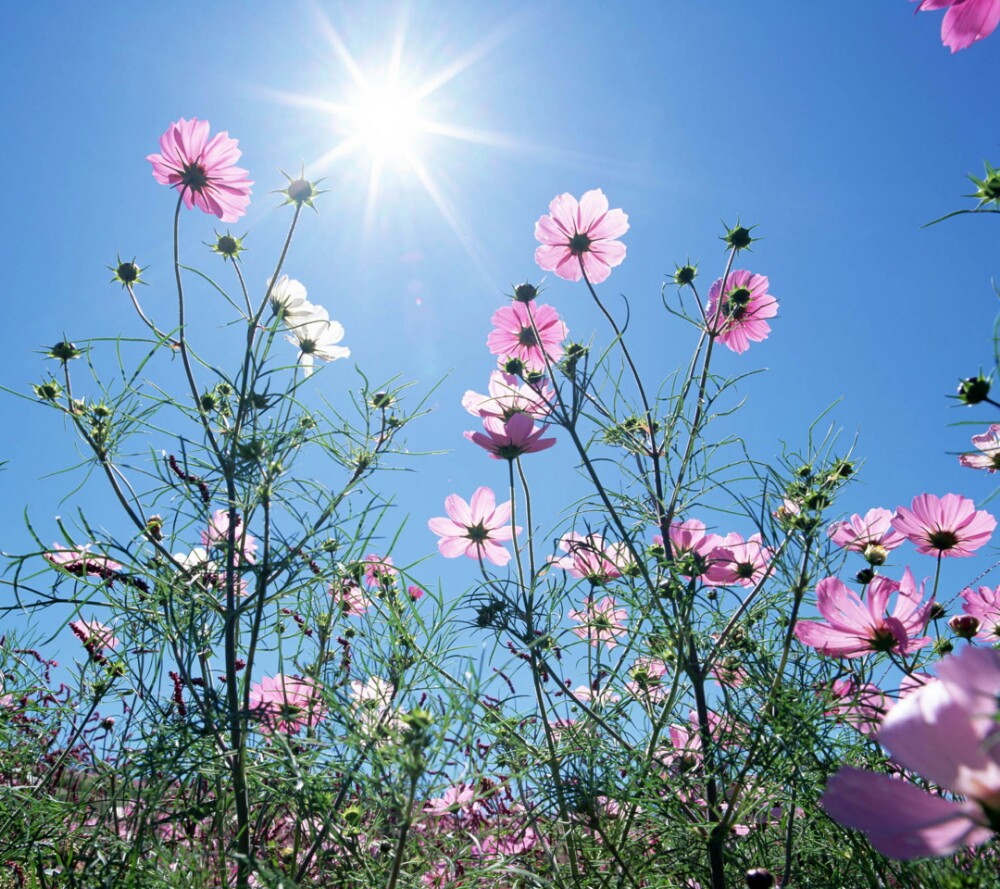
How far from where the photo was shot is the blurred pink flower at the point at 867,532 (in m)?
1.20

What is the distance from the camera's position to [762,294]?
1528mm

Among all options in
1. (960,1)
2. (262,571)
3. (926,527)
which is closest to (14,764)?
(262,571)

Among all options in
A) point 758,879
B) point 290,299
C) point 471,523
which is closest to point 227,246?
point 290,299

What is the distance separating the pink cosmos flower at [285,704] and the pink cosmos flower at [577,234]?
44.0 inches

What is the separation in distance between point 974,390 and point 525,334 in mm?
1013

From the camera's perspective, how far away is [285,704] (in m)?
0.89

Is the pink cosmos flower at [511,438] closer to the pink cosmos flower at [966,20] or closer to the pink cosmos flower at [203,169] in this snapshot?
the pink cosmos flower at [203,169]

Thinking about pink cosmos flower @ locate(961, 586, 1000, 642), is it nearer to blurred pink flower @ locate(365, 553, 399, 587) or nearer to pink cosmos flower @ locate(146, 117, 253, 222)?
blurred pink flower @ locate(365, 553, 399, 587)

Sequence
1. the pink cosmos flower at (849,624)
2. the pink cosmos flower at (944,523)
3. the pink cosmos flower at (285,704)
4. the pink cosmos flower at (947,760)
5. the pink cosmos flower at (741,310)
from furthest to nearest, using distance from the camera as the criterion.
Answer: the pink cosmos flower at (741,310), the pink cosmos flower at (944,523), the pink cosmos flower at (285,704), the pink cosmos flower at (849,624), the pink cosmos flower at (947,760)

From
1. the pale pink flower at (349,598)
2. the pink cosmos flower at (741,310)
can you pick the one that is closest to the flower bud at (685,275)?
the pink cosmos flower at (741,310)

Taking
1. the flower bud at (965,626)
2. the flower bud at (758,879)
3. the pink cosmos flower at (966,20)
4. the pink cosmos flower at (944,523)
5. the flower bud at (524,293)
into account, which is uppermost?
the flower bud at (524,293)

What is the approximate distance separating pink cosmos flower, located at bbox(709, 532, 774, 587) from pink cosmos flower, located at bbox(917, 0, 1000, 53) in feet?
→ 2.66

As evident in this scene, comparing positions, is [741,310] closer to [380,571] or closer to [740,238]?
[740,238]

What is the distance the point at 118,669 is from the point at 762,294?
5.26 ft
